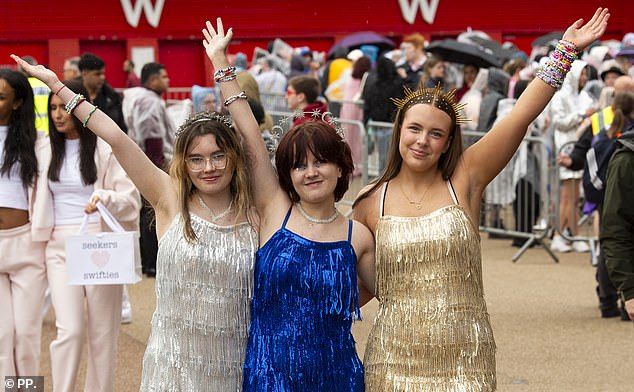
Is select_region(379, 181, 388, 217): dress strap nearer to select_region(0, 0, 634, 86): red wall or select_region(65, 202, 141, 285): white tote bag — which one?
select_region(65, 202, 141, 285): white tote bag

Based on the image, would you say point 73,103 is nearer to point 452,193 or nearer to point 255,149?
point 255,149

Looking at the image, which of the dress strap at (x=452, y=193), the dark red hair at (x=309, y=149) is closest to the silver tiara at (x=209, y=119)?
the dark red hair at (x=309, y=149)

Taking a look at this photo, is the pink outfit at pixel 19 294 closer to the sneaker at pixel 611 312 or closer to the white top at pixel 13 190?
the white top at pixel 13 190

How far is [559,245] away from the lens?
13.0 metres

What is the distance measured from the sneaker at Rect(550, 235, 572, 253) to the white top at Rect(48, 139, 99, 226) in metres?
7.71

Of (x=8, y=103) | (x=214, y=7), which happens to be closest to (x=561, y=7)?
(x=214, y=7)

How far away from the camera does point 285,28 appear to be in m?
34.1

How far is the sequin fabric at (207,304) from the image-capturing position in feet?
14.1

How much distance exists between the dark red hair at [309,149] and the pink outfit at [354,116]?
983cm

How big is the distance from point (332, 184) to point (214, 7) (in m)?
30.1

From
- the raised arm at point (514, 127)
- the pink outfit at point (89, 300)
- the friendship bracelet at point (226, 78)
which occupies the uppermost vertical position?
the friendship bracelet at point (226, 78)

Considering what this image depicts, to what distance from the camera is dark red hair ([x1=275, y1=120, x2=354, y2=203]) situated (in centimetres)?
424

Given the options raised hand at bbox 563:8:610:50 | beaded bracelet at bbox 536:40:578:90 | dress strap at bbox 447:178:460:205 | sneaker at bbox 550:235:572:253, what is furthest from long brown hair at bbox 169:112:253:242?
sneaker at bbox 550:235:572:253

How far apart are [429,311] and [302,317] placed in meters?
0.49
